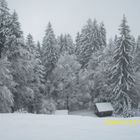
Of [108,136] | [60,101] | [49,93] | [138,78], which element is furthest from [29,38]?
[108,136]

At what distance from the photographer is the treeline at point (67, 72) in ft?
56.5

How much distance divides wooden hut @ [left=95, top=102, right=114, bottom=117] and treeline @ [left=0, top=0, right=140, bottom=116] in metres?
1.43

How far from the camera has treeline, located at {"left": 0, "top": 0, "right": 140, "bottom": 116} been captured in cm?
1723

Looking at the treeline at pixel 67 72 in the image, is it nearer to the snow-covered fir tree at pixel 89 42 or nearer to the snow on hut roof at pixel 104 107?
→ the snow-covered fir tree at pixel 89 42

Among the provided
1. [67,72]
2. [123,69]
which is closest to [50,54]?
[67,72]

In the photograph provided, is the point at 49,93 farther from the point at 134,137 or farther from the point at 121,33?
the point at 134,137

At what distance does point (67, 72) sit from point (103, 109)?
364 inches

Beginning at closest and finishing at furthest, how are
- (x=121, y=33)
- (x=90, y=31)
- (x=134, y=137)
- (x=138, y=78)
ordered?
(x=134, y=137)
(x=121, y=33)
(x=138, y=78)
(x=90, y=31)

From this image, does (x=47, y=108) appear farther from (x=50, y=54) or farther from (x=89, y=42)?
(x=89, y=42)

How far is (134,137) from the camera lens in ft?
14.5

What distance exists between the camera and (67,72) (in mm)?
28828

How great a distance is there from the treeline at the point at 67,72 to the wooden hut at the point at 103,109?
1429 millimetres

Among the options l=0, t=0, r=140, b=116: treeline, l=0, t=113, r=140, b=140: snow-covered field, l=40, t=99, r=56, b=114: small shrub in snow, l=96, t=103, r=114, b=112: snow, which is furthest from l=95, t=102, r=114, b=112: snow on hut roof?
l=0, t=113, r=140, b=140: snow-covered field

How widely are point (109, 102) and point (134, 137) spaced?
81.0 ft
